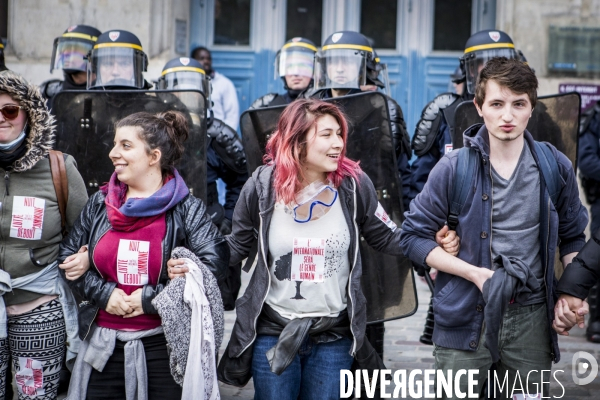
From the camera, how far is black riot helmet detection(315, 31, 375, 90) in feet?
16.2

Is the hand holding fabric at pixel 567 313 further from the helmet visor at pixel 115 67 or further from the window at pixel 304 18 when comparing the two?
the window at pixel 304 18

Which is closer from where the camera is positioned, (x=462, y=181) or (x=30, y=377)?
(x=462, y=181)

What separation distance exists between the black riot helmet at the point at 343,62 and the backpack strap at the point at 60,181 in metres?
1.74

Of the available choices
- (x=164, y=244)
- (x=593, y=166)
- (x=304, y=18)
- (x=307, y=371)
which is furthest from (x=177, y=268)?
(x=304, y=18)

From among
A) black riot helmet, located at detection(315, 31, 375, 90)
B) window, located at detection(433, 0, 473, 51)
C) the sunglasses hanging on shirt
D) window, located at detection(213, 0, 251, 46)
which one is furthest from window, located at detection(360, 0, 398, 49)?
the sunglasses hanging on shirt

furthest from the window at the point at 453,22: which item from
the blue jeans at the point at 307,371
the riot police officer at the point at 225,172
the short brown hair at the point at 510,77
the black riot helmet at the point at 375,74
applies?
the blue jeans at the point at 307,371

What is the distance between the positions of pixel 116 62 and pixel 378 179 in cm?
203

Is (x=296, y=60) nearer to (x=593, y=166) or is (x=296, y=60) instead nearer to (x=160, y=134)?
(x=593, y=166)

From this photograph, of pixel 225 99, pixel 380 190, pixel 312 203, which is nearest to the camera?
pixel 312 203

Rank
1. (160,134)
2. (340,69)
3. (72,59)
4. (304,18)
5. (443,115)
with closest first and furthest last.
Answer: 1. (160,134)
2. (443,115)
3. (340,69)
4. (72,59)
5. (304,18)

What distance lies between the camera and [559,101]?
4.11 m

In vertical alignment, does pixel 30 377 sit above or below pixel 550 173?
below

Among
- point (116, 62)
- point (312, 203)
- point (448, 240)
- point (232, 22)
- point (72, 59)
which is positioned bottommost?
point (448, 240)

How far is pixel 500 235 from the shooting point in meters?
3.20
